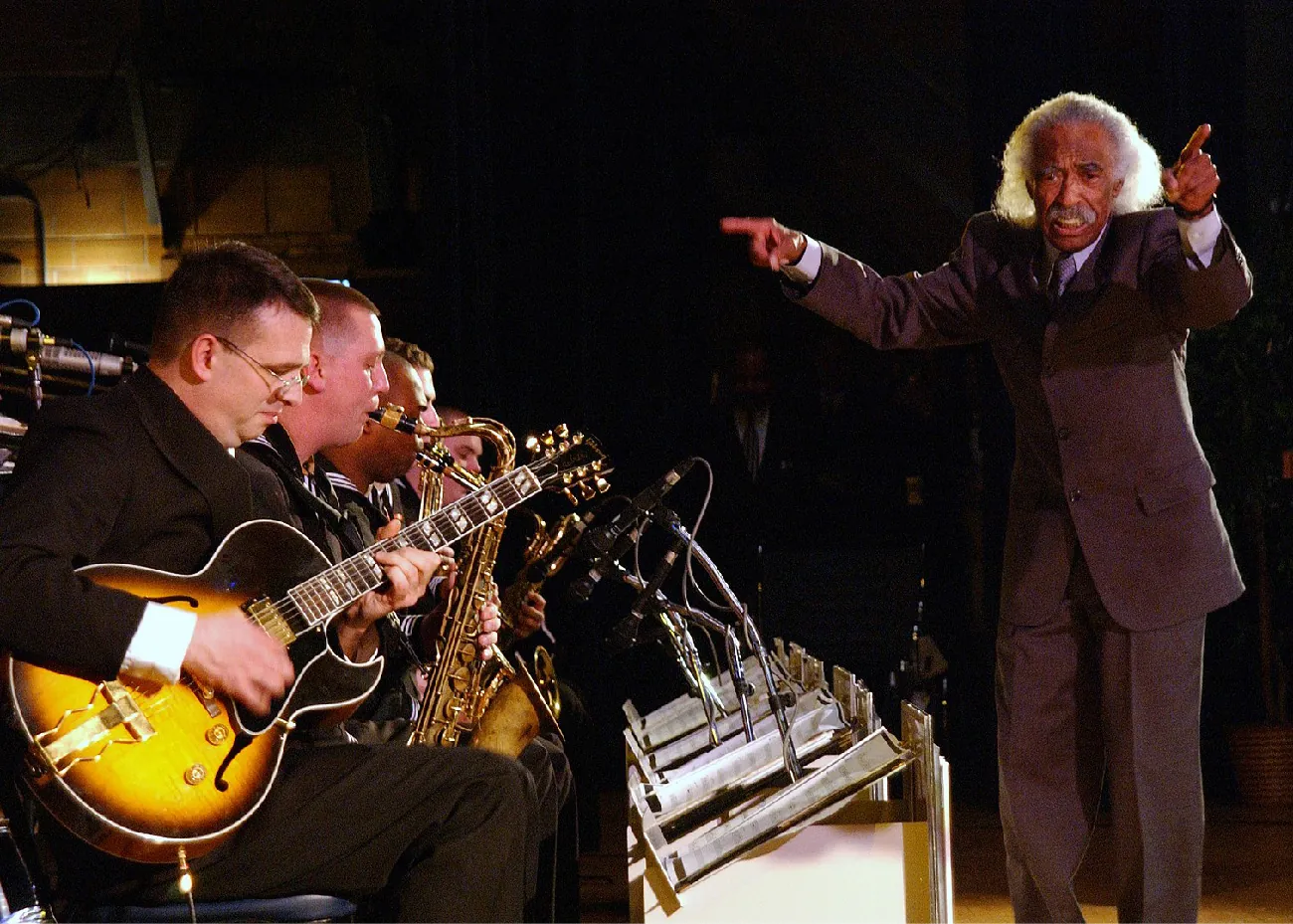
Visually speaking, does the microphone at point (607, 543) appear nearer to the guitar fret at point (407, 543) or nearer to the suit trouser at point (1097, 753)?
the guitar fret at point (407, 543)

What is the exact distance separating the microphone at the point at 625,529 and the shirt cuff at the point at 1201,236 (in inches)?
51.9

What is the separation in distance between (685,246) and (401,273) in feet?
4.45

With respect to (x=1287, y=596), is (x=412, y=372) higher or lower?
higher

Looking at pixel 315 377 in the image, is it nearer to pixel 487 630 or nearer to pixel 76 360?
pixel 76 360

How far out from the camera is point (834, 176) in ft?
25.5

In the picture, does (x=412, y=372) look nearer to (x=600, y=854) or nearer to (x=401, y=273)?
(x=600, y=854)

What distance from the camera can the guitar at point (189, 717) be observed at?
179 centimetres

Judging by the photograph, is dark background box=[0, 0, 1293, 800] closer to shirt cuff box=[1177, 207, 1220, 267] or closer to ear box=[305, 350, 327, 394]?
ear box=[305, 350, 327, 394]

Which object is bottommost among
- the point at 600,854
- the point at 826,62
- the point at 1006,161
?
the point at 600,854

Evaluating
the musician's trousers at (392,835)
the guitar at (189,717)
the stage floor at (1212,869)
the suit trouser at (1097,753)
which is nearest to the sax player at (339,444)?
the musician's trousers at (392,835)

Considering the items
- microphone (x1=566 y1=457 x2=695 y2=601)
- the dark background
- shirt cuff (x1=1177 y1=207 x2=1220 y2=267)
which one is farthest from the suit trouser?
the dark background

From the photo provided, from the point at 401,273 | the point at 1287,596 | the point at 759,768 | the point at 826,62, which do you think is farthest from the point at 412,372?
the point at 826,62

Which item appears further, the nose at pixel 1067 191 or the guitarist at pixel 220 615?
the nose at pixel 1067 191

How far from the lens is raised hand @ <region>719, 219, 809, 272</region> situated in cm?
264
